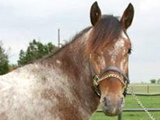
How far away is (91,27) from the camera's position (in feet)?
15.3

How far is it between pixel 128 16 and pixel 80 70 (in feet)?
2.47

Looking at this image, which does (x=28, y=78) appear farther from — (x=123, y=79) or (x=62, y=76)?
(x=123, y=79)

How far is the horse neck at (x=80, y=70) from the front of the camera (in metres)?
4.46

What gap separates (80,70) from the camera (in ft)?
14.8

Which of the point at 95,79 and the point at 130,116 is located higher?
the point at 95,79

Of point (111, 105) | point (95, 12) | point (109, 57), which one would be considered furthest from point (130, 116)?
point (111, 105)

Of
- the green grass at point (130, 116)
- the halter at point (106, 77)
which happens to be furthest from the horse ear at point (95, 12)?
the green grass at point (130, 116)

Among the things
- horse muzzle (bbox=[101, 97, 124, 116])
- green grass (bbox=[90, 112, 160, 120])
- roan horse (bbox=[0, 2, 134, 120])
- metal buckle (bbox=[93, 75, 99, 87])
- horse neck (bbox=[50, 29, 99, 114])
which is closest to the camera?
horse muzzle (bbox=[101, 97, 124, 116])

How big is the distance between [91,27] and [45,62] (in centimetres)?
62

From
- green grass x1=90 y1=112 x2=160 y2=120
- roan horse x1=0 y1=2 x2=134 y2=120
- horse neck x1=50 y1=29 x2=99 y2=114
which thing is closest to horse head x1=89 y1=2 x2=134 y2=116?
roan horse x1=0 y1=2 x2=134 y2=120

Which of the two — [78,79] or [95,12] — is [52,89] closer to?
[78,79]

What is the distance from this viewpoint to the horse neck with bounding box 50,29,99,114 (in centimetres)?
446

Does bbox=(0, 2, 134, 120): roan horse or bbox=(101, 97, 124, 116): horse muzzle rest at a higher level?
bbox=(0, 2, 134, 120): roan horse

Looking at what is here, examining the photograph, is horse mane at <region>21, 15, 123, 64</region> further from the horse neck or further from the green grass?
the green grass
